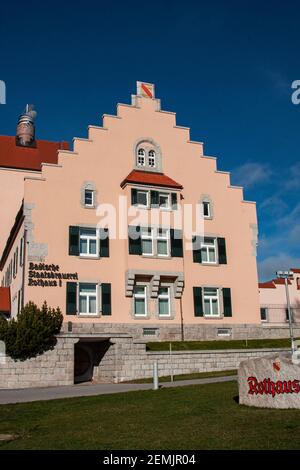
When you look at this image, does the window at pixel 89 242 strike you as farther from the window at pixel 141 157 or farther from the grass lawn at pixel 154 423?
the grass lawn at pixel 154 423

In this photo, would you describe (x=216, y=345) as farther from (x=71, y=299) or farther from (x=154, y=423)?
(x=154, y=423)

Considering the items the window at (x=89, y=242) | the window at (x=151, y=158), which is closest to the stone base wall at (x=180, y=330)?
the window at (x=89, y=242)

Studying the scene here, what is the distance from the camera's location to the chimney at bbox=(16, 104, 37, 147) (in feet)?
173

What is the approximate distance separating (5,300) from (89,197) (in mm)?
10834

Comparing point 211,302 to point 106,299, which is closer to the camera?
point 106,299

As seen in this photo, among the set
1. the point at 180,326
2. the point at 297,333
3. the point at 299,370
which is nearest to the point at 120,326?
the point at 180,326

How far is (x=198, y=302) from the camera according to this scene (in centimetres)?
3456

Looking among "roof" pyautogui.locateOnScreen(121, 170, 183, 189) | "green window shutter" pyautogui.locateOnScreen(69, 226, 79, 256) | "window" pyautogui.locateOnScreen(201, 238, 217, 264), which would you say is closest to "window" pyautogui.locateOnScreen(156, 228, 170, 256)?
"window" pyautogui.locateOnScreen(201, 238, 217, 264)

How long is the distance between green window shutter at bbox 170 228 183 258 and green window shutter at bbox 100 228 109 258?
438cm

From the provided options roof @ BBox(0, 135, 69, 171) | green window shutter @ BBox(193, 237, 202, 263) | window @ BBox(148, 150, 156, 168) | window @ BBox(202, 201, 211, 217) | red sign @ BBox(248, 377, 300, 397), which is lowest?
red sign @ BBox(248, 377, 300, 397)

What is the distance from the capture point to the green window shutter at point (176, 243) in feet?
112

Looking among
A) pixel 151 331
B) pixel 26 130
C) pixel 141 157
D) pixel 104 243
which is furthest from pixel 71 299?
pixel 26 130

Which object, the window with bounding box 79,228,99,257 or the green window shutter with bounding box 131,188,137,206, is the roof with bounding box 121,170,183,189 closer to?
the green window shutter with bounding box 131,188,137,206

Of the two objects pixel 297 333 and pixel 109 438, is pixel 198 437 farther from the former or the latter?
pixel 297 333
